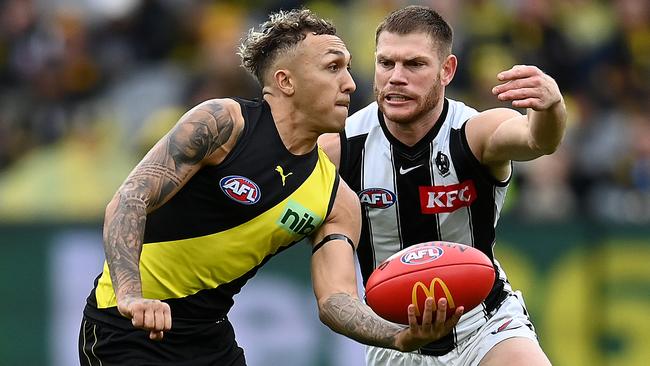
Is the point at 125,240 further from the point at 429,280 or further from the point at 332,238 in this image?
the point at 429,280

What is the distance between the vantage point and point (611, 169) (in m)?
10.7

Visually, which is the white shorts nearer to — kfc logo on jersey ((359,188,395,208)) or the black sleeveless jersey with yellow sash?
kfc logo on jersey ((359,188,395,208))

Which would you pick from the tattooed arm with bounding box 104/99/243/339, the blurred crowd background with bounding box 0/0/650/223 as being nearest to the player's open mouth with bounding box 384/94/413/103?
the tattooed arm with bounding box 104/99/243/339

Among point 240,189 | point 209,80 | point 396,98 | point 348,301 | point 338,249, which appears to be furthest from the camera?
point 209,80

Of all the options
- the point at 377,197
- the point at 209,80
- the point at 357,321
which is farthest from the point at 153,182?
the point at 209,80

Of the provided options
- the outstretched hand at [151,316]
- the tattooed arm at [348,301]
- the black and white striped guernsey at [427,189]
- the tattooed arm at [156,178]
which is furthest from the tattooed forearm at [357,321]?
the outstretched hand at [151,316]

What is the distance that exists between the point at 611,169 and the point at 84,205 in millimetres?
4560

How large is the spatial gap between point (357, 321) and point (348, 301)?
0.54 feet

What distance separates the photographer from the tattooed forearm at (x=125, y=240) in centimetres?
532

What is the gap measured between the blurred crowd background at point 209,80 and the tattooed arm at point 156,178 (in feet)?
15.0

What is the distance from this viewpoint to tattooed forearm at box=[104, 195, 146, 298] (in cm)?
532

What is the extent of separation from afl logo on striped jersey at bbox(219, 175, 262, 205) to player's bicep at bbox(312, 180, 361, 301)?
0.48 meters

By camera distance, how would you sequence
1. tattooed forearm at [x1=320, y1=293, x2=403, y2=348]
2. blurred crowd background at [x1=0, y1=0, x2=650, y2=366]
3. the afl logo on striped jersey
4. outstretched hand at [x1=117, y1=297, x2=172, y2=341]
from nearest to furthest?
outstretched hand at [x1=117, y1=297, x2=172, y2=341] < tattooed forearm at [x1=320, y1=293, x2=403, y2=348] < the afl logo on striped jersey < blurred crowd background at [x1=0, y1=0, x2=650, y2=366]

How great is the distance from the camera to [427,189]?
662 centimetres
